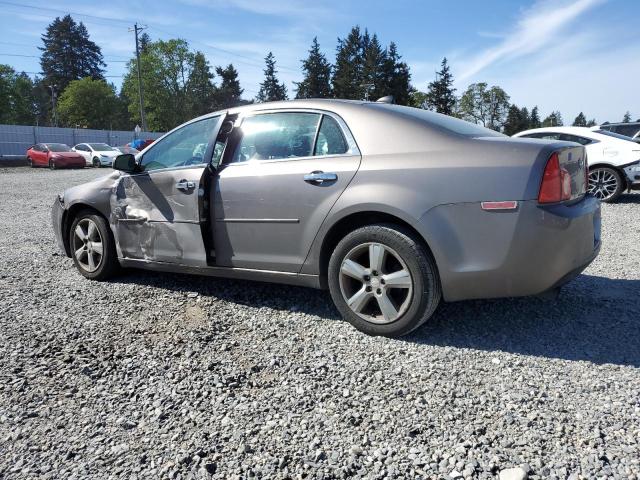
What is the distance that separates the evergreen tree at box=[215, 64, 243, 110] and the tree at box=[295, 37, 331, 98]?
12.7 meters

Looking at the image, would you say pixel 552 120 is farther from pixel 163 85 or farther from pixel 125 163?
pixel 125 163

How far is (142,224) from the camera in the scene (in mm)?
4336

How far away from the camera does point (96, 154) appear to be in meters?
30.1

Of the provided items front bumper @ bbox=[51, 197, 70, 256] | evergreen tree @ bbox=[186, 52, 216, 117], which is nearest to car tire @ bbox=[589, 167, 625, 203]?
front bumper @ bbox=[51, 197, 70, 256]

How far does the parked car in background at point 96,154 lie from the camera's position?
29828 mm

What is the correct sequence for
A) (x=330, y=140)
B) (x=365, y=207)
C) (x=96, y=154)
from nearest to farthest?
(x=365, y=207) < (x=330, y=140) < (x=96, y=154)

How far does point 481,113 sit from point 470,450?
4199 inches

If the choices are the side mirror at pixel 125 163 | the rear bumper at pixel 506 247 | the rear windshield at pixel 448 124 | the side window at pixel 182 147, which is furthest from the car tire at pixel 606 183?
the side mirror at pixel 125 163

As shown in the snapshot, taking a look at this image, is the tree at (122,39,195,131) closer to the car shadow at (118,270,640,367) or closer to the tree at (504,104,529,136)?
the tree at (504,104,529,136)

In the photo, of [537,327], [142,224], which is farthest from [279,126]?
[537,327]

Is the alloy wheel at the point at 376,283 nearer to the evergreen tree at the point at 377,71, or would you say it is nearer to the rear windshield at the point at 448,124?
the rear windshield at the point at 448,124

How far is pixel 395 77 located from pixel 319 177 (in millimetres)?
75955

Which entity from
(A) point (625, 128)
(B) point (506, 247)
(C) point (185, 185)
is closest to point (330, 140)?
(C) point (185, 185)

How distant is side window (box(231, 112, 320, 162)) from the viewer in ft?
12.0
